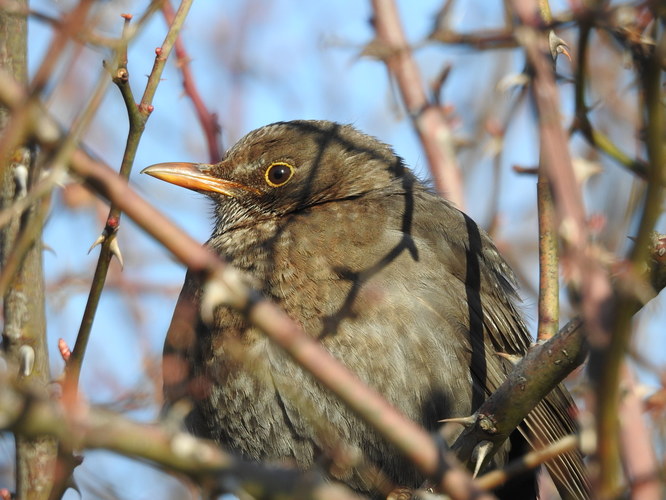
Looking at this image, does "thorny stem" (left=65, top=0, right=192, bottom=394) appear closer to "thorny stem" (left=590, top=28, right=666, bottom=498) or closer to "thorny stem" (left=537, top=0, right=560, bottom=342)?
"thorny stem" (left=537, top=0, right=560, bottom=342)

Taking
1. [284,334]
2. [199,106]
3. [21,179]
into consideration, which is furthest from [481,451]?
[199,106]

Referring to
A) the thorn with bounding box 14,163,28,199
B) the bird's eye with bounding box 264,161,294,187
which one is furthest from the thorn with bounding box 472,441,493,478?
the bird's eye with bounding box 264,161,294,187

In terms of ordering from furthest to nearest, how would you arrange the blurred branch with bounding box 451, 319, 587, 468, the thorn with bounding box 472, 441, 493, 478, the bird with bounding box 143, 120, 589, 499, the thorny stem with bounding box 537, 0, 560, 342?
1. the bird with bounding box 143, 120, 589, 499
2. the thorny stem with bounding box 537, 0, 560, 342
3. the thorn with bounding box 472, 441, 493, 478
4. the blurred branch with bounding box 451, 319, 587, 468

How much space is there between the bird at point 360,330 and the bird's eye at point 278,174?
90 millimetres

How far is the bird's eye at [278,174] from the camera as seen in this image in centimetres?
597

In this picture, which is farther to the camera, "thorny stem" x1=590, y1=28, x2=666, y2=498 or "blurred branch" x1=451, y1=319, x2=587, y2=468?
"blurred branch" x1=451, y1=319, x2=587, y2=468

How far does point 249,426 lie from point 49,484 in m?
1.56

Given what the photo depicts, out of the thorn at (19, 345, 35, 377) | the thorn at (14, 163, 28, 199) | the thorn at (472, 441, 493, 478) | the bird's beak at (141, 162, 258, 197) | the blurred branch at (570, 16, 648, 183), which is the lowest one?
the thorn at (472, 441, 493, 478)

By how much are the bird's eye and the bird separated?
0.09 meters

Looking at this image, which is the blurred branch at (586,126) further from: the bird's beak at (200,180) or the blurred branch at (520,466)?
the bird's beak at (200,180)

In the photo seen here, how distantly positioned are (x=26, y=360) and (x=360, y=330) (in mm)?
1672

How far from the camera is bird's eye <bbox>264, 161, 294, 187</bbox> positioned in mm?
5969

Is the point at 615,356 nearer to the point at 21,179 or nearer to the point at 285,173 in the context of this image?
the point at 21,179

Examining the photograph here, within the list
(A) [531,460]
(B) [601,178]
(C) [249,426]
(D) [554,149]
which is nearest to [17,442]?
(C) [249,426]
